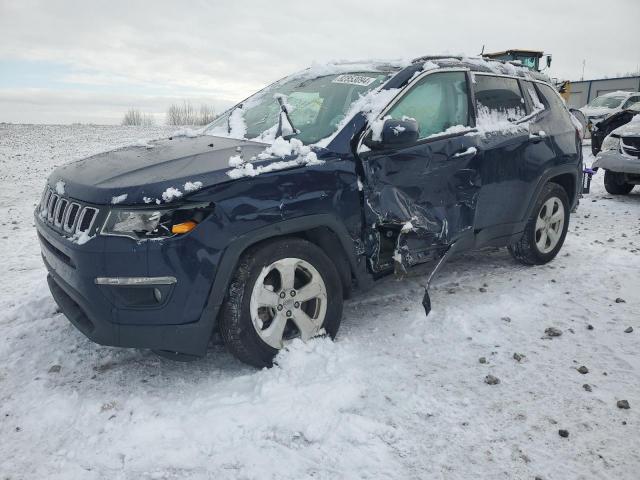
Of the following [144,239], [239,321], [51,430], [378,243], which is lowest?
[51,430]

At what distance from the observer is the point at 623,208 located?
25.8 ft

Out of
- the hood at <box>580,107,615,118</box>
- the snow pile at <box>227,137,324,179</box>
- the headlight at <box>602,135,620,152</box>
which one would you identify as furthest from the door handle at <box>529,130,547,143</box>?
the hood at <box>580,107,615,118</box>

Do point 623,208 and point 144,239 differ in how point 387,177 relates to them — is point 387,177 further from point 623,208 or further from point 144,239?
point 623,208

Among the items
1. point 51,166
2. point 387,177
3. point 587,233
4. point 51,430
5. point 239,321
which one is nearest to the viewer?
point 51,430

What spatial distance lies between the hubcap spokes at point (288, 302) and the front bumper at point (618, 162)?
23.8 feet

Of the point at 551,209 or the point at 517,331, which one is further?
the point at 551,209

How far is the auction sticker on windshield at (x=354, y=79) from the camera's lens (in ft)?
11.9

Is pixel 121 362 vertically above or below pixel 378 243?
below

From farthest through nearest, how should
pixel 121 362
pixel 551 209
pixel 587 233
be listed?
pixel 587 233
pixel 551 209
pixel 121 362

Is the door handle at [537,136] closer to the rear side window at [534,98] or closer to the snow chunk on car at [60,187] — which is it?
the rear side window at [534,98]

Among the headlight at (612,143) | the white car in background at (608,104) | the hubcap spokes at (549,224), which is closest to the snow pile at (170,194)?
the hubcap spokes at (549,224)

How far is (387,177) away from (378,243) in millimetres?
446

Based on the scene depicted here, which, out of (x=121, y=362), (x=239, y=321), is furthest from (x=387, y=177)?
(x=121, y=362)

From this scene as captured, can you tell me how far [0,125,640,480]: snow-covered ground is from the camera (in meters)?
2.31
